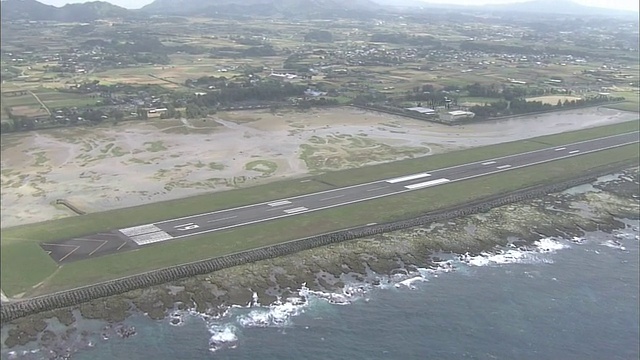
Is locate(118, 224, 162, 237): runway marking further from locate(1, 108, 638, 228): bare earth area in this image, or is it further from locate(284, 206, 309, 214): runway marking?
locate(284, 206, 309, 214): runway marking

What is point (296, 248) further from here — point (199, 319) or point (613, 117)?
point (613, 117)

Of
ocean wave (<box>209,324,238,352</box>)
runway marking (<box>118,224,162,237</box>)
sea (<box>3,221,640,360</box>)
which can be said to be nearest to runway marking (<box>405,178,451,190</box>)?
sea (<box>3,221,640,360</box>)

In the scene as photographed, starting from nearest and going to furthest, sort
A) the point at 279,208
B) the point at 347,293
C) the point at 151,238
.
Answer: the point at 347,293, the point at 151,238, the point at 279,208

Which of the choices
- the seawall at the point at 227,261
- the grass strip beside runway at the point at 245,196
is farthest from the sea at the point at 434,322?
the grass strip beside runway at the point at 245,196

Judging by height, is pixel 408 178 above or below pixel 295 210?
below

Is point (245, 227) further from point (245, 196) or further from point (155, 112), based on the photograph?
point (155, 112)

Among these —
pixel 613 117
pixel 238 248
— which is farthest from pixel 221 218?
pixel 613 117

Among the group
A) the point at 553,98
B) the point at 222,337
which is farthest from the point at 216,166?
the point at 553,98
